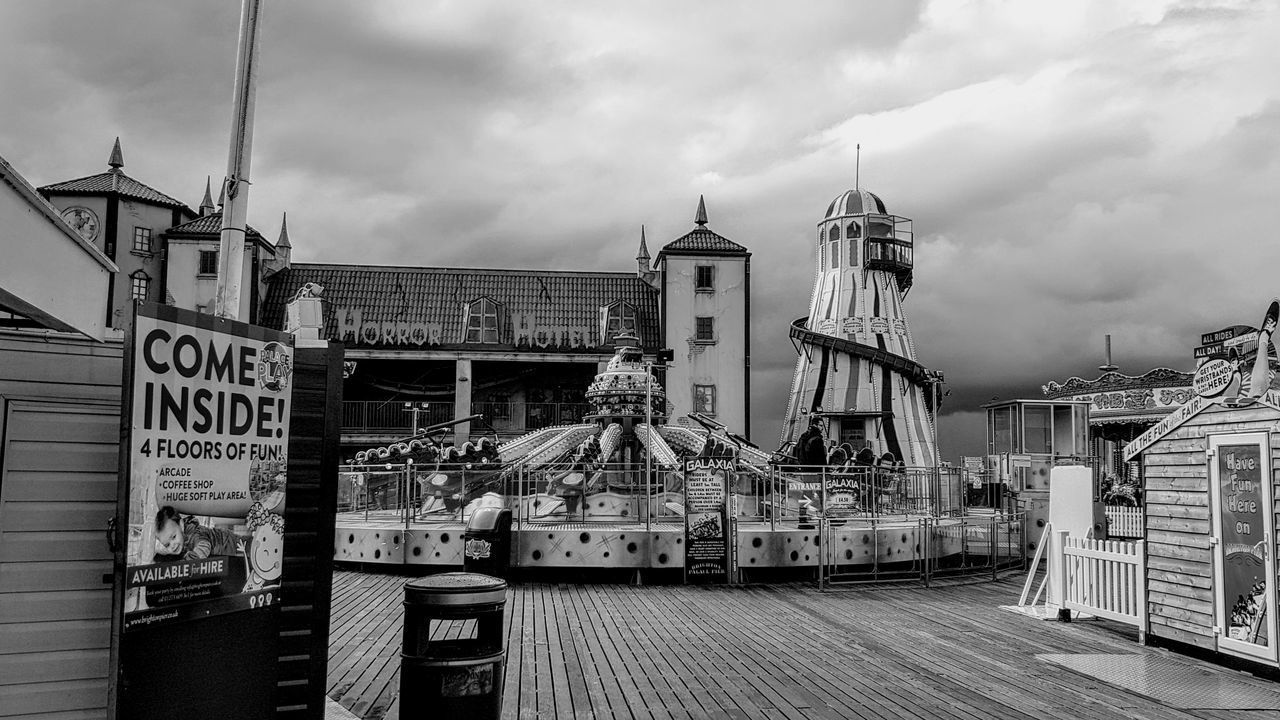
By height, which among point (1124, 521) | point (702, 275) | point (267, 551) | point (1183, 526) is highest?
point (702, 275)

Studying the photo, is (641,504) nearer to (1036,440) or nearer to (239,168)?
(239,168)

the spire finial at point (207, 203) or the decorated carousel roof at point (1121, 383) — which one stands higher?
the spire finial at point (207, 203)

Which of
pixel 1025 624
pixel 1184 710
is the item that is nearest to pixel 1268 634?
pixel 1184 710

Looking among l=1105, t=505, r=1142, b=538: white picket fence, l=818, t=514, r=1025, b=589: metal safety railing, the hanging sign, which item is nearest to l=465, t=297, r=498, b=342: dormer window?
l=818, t=514, r=1025, b=589: metal safety railing

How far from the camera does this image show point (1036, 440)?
3378 cm

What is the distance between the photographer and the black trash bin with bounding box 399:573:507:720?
6828 mm

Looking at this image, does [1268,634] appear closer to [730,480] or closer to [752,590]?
[752,590]

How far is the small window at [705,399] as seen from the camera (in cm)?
3891

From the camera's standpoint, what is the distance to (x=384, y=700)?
348 inches

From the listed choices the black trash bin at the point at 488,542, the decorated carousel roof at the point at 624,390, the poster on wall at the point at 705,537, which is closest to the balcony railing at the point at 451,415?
the decorated carousel roof at the point at 624,390

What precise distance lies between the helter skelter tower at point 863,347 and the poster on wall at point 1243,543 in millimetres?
26862

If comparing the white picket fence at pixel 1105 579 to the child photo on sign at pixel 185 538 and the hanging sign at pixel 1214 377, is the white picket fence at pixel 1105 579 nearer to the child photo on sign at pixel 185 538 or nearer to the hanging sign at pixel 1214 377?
the hanging sign at pixel 1214 377

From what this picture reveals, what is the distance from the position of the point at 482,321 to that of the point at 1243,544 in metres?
32.7

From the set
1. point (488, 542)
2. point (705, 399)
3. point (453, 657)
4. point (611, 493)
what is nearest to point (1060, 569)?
point (611, 493)
